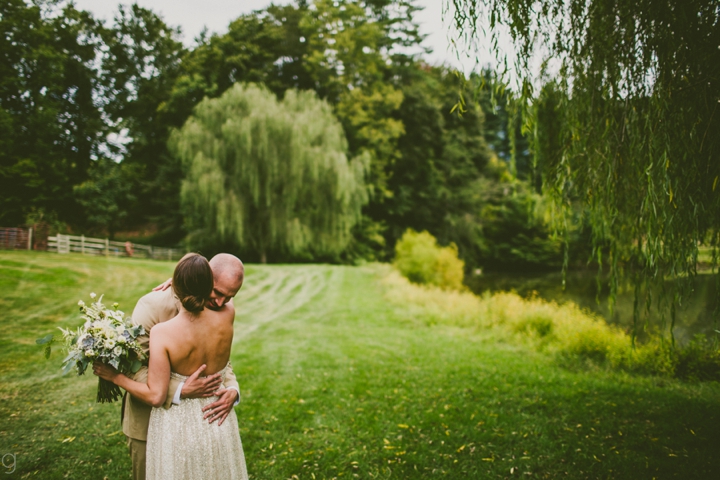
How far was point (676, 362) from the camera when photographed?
668 cm

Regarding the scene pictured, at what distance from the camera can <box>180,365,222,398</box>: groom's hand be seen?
2.07m

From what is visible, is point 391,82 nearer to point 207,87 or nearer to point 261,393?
point 207,87

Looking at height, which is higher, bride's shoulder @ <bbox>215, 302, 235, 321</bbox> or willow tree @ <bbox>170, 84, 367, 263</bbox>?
willow tree @ <bbox>170, 84, 367, 263</bbox>

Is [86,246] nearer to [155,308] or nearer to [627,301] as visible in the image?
[155,308]

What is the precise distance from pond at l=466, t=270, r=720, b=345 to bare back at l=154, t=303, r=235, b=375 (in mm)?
3086

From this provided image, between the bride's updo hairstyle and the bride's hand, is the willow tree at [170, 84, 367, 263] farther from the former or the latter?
the bride's updo hairstyle

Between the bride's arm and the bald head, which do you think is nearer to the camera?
the bride's arm

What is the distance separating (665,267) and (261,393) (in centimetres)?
476

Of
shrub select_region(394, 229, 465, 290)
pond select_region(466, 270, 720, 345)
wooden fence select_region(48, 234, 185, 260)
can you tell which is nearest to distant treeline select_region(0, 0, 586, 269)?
wooden fence select_region(48, 234, 185, 260)

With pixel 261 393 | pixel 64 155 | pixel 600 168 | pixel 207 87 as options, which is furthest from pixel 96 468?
pixel 207 87

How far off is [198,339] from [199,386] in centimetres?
23

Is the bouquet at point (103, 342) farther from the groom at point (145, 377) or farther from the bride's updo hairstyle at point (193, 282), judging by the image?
the bride's updo hairstyle at point (193, 282)

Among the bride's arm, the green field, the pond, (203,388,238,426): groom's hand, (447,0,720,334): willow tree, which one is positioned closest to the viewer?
the bride's arm

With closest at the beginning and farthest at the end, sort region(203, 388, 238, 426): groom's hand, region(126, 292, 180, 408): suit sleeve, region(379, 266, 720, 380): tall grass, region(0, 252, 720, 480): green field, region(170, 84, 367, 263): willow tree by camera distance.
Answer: region(203, 388, 238, 426): groom's hand
region(126, 292, 180, 408): suit sleeve
region(0, 252, 720, 480): green field
region(379, 266, 720, 380): tall grass
region(170, 84, 367, 263): willow tree
